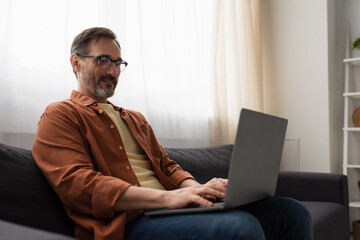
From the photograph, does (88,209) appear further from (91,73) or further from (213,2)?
(213,2)

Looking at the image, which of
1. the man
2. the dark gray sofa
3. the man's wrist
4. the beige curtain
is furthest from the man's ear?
the beige curtain

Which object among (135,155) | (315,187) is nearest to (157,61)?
(135,155)

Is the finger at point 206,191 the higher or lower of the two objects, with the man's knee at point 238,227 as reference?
higher

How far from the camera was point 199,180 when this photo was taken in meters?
2.09

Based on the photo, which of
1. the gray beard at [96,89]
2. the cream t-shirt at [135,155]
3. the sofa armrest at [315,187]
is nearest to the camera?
the cream t-shirt at [135,155]

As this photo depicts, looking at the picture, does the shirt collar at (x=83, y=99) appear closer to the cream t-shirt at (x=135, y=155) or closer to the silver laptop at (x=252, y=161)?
the cream t-shirt at (x=135, y=155)

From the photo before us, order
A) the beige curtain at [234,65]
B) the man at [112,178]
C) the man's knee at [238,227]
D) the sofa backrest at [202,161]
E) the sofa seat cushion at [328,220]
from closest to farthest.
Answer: the man's knee at [238,227] < the man at [112,178] < the sofa seat cushion at [328,220] < the sofa backrest at [202,161] < the beige curtain at [234,65]

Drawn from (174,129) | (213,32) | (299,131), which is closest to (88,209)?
(174,129)

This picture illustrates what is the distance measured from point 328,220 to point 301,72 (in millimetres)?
1710

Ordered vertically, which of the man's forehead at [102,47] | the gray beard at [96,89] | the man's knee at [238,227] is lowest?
the man's knee at [238,227]

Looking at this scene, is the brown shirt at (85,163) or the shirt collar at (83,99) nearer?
the brown shirt at (85,163)

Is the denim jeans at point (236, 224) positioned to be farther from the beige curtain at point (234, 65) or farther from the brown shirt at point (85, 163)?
the beige curtain at point (234, 65)

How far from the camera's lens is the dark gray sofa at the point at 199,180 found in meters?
1.13

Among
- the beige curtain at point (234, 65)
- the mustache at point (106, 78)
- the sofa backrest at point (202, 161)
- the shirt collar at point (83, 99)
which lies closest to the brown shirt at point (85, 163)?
the shirt collar at point (83, 99)
